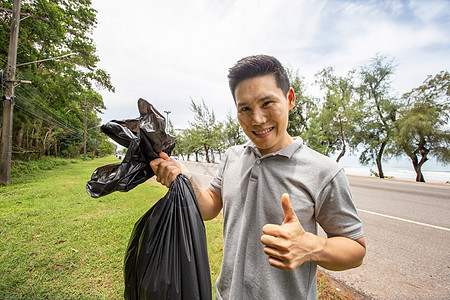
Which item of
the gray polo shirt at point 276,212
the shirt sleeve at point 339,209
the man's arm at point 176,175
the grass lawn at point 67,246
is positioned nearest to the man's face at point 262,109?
the gray polo shirt at point 276,212

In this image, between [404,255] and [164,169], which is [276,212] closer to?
[164,169]

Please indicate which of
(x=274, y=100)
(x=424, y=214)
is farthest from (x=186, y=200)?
(x=424, y=214)

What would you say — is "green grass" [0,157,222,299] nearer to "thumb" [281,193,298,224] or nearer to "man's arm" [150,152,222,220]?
"man's arm" [150,152,222,220]

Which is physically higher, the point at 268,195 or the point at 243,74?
the point at 243,74

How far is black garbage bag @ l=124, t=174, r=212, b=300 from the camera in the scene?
3.23ft

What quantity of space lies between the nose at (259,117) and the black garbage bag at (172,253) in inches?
20.5

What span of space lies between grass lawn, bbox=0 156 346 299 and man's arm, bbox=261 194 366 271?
1856mm

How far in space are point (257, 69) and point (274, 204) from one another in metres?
0.70

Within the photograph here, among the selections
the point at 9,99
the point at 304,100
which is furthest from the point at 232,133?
the point at 9,99

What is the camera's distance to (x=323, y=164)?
100 centimetres

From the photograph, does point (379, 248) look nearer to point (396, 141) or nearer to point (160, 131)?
point (160, 131)

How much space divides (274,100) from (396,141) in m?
18.5

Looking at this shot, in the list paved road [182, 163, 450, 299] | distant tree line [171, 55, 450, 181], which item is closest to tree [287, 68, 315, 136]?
distant tree line [171, 55, 450, 181]

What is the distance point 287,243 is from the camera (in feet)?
2.46
